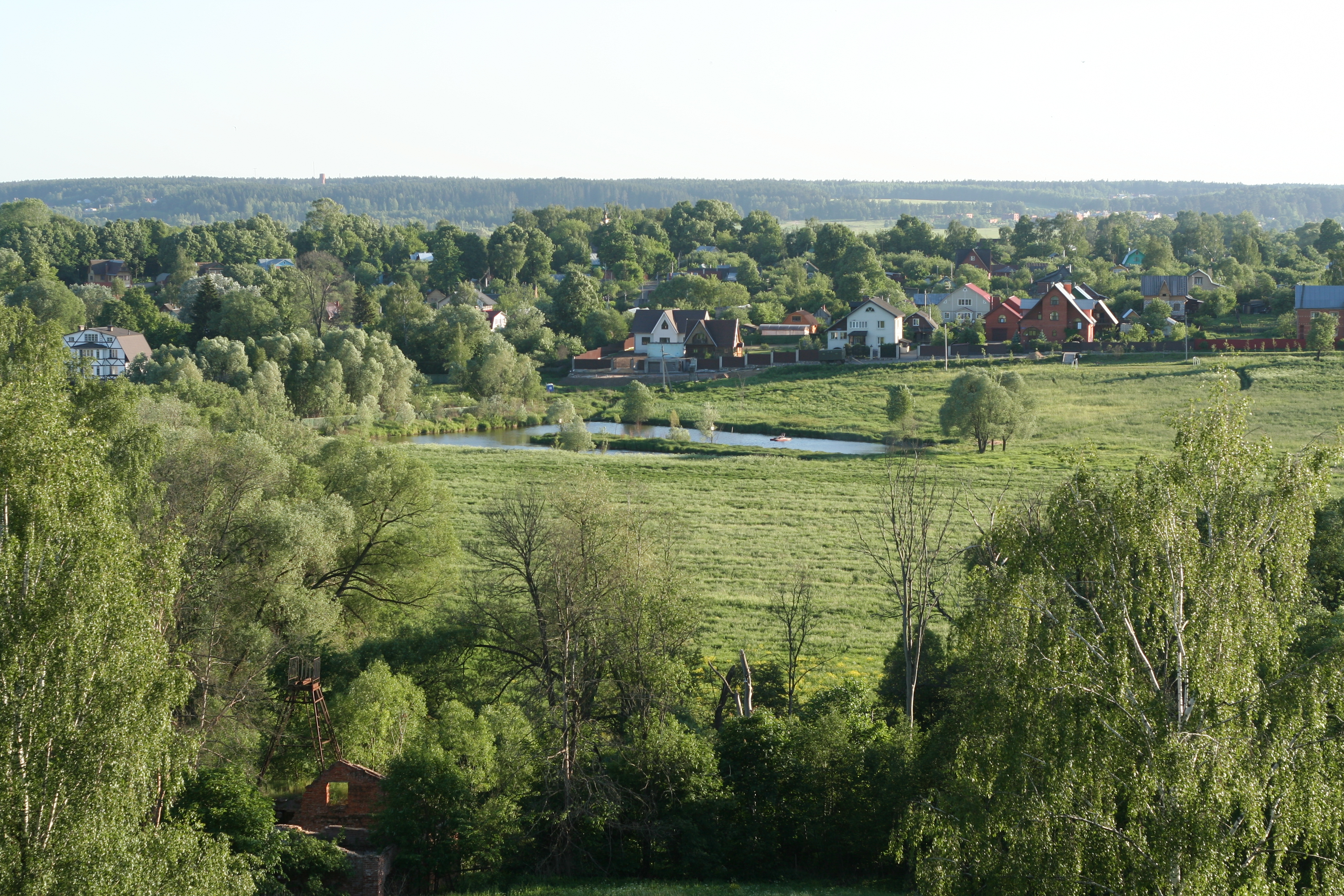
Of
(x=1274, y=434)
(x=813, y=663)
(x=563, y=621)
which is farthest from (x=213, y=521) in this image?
(x=1274, y=434)

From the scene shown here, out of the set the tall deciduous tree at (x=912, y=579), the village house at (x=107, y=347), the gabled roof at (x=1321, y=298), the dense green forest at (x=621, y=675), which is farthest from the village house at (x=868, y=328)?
the village house at (x=107, y=347)

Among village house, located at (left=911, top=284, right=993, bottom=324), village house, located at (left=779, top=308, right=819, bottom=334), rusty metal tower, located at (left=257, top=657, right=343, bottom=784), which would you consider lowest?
rusty metal tower, located at (left=257, top=657, right=343, bottom=784)

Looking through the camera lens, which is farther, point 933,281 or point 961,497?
point 933,281

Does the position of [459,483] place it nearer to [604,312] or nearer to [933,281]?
[604,312]

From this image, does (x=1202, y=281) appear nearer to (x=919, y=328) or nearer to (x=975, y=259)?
(x=919, y=328)

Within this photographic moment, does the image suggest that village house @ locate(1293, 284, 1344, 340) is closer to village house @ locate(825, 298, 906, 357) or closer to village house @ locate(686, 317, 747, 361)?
village house @ locate(825, 298, 906, 357)

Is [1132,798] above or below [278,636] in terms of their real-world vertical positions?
above

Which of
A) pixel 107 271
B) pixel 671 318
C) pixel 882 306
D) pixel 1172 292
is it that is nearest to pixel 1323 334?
pixel 1172 292

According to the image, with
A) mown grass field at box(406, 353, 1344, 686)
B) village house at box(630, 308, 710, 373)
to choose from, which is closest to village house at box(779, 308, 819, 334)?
village house at box(630, 308, 710, 373)
